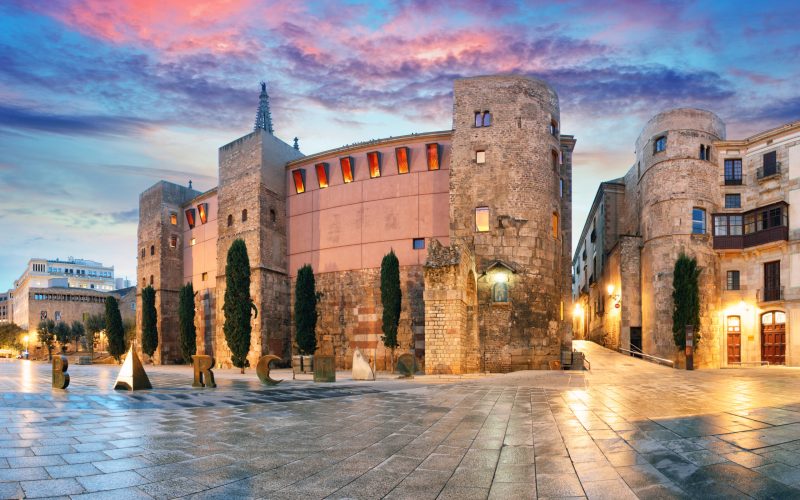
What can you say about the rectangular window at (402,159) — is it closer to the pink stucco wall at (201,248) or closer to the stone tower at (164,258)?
the pink stucco wall at (201,248)

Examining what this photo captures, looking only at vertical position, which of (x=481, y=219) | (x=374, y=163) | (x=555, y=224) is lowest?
(x=555, y=224)

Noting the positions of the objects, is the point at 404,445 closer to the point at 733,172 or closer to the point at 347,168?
the point at 347,168

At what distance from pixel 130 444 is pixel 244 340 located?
21.0 m

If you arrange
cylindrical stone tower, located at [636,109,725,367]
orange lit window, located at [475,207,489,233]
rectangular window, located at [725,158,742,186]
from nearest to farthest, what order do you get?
orange lit window, located at [475,207,489,233] < cylindrical stone tower, located at [636,109,725,367] < rectangular window, located at [725,158,742,186]

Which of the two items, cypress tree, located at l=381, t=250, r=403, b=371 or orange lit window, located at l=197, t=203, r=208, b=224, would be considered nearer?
cypress tree, located at l=381, t=250, r=403, b=371

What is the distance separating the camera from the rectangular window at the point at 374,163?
27.4 metres

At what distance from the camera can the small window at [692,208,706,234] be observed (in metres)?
28.8

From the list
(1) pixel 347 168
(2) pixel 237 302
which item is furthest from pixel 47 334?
(1) pixel 347 168

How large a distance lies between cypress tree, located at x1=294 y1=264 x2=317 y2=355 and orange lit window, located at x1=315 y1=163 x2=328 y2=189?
15.9 feet

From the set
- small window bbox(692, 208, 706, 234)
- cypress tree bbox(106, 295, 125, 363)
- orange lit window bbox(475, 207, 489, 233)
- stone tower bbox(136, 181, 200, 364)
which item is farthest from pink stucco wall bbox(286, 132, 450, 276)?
cypress tree bbox(106, 295, 125, 363)

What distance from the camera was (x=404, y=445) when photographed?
288 inches

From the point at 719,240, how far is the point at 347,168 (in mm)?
21112

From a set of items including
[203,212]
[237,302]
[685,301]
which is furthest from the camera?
[203,212]

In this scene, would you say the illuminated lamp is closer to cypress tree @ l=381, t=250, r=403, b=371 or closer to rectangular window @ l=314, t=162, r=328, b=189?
rectangular window @ l=314, t=162, r=328, b=189
